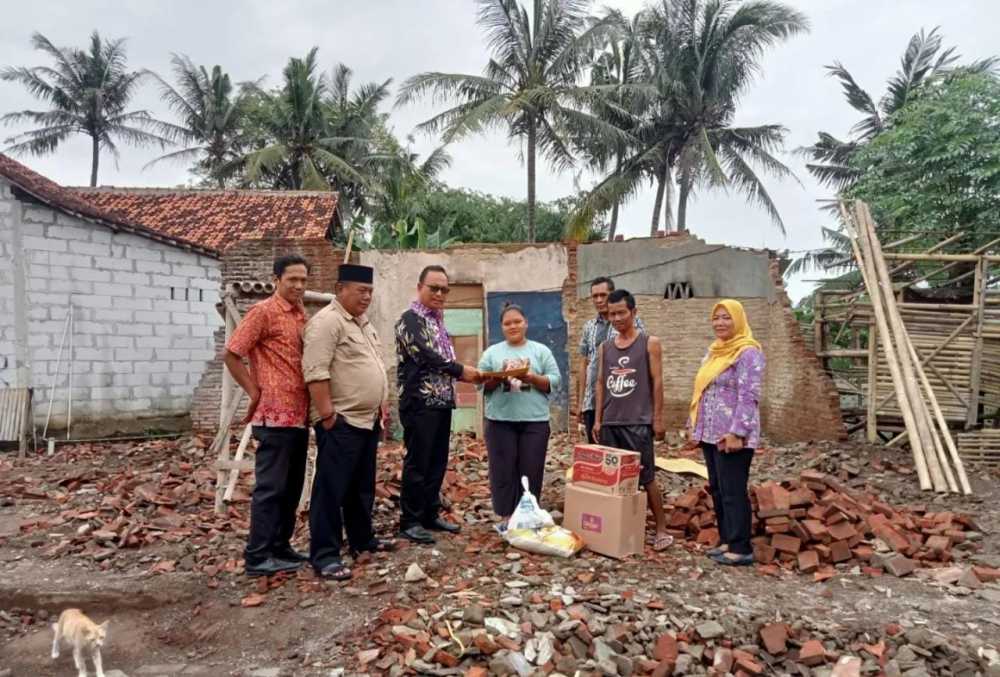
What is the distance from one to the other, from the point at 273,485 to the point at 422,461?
95 centimetres

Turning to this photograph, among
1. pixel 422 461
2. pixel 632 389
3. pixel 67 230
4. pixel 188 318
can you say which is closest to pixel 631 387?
pixel 632 389

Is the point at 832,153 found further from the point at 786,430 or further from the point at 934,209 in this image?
the point at 786,430

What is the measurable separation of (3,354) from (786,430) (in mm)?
11470

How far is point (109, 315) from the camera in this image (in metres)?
10.2

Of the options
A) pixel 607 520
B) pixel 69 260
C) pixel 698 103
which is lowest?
pixel 607 520

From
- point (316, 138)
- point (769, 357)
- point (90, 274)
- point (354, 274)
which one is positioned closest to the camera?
point (354, 274)

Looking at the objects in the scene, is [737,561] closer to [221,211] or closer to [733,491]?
[733,491]

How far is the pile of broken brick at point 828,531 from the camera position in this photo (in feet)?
13.9

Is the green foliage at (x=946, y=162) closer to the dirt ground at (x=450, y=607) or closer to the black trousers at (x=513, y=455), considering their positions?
the dirt ground at (x=450, y=607)

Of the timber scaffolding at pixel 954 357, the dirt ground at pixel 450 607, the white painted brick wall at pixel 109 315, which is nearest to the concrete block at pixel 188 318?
the white painted brick wall at pixel 109 315

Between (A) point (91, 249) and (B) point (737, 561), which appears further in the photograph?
(A) point (91, 249)

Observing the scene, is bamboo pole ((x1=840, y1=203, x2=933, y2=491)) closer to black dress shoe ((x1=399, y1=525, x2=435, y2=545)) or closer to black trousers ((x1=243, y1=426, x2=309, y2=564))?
black dress shoe ((x1=399, y1=525, x2=435, y2=545))

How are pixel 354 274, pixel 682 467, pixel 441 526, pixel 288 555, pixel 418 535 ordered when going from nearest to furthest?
pixel 354 274 → pixel 288 555 → pixel 418 535 → pixel 441 526 → pixel 682 467

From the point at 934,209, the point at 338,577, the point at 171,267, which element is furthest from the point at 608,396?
the point at 934,209
